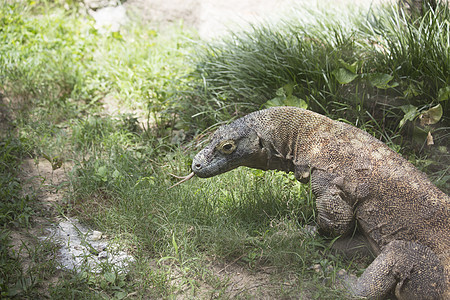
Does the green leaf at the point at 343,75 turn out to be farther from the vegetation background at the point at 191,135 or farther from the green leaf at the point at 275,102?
the green leaf at the point at 275,102

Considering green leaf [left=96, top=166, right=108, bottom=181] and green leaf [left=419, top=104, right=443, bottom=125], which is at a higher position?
green leaf [left=419, top=104, right=443, bottom=125]

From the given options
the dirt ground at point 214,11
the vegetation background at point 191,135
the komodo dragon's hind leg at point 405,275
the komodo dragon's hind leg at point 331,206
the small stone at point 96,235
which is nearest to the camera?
the komodo dragon's hind leg at point 405,275

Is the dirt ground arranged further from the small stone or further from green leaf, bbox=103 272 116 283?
green leaf, bbox=103 272 116 283

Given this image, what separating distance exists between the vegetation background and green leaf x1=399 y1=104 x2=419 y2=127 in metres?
0.01

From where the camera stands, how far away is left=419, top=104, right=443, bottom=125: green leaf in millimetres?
4309

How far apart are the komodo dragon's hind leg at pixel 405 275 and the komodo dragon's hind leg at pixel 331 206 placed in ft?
1.11

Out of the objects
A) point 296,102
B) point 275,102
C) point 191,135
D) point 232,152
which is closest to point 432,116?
point 296,102

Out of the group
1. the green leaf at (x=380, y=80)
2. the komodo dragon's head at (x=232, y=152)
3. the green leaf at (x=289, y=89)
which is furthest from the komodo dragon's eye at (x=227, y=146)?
the green leaf at (x=380, y=80)

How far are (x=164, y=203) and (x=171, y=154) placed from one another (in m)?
0.94

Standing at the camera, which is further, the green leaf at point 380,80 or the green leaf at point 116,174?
the green leaf at point 380,80

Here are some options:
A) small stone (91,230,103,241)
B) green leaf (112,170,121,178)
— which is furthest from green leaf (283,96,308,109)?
small stone (91,230,103,241)

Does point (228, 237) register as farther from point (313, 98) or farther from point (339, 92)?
point (339, 92)

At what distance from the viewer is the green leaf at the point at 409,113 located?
4359 millimetres

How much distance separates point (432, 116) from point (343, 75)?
931 mm
